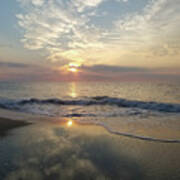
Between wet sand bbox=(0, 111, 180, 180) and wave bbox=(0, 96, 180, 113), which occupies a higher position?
wet sand bbox=(0, 111, 180, 180)

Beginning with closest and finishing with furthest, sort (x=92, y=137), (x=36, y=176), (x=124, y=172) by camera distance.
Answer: (x=36, y=176) < (x=124, y=172) < (x=92, y=137)

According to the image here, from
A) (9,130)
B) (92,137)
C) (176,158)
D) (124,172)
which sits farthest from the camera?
(9,130)

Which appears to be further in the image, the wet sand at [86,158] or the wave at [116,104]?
the wave at [116,104]

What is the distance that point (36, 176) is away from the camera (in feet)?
10.1

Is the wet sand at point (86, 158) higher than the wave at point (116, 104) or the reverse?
higher

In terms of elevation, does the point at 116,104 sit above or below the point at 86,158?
below

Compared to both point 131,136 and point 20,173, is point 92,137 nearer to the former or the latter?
point 131,136

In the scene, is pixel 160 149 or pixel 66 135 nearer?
pixel 160 149

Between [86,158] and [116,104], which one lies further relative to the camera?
[116,104]

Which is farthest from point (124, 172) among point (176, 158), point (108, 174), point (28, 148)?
point (28, 148)

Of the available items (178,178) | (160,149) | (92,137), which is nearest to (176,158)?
(160,149)

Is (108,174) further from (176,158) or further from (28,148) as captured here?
(28,148)

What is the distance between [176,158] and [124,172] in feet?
5.59

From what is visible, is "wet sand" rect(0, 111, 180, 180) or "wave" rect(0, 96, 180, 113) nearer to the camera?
"wet sand" rect(0, 111, 180, 180)
